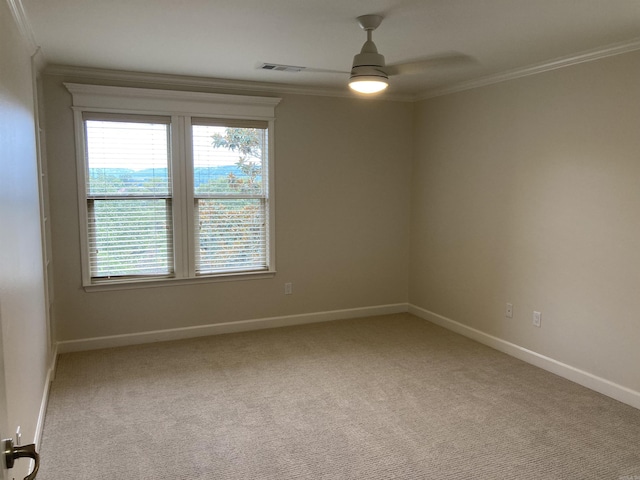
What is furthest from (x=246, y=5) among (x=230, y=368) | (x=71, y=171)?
(x=230, y=368)

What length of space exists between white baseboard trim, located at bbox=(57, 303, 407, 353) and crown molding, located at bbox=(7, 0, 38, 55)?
237 cm

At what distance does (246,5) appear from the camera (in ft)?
8.18

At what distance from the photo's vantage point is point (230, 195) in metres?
4.59

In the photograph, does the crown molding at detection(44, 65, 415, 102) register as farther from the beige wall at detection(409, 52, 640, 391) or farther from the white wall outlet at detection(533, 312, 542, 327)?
the white wall outlet at detection(533, 312, 542, 327)

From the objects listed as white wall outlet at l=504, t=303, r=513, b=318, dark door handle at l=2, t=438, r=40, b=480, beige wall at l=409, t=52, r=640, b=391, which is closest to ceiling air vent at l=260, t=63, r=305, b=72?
beige wall at l=409, t=52, r=640, b=391

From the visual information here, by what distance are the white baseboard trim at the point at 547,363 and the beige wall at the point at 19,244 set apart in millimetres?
3499

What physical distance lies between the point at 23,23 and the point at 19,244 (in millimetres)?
1342

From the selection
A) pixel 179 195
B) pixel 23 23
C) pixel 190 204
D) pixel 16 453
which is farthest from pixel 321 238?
pixel 16 453

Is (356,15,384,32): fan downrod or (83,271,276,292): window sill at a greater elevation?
(356,15,384,32): fan downrod

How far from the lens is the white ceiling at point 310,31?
99.0 inches

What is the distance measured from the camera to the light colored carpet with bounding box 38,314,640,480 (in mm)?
2516

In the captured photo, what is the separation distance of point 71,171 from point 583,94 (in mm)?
4003

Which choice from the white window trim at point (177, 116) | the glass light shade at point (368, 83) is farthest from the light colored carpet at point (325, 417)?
the glass light shade at point (368, 83)

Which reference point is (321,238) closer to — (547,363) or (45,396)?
(547,363)
